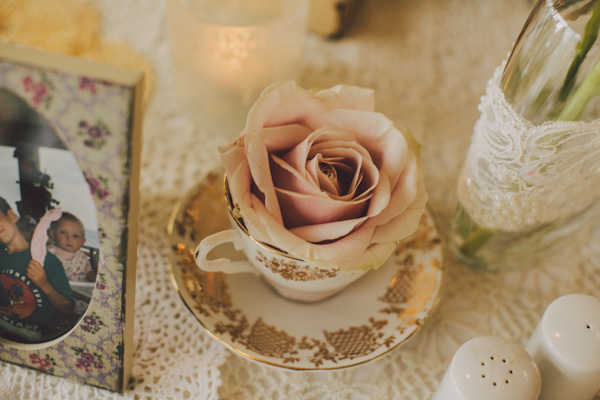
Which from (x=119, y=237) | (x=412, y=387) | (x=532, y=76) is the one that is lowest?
(x=412, y=387)

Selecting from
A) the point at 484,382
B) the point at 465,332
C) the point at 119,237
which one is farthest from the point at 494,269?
the point at 119,237

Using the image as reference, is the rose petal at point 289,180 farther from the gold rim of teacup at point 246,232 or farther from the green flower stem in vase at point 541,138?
the green flower stem in vase at point 541,138

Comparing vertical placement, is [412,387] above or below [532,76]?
below

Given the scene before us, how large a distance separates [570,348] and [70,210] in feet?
1.14

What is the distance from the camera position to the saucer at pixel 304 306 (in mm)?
402

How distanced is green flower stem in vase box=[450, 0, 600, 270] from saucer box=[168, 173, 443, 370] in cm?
7

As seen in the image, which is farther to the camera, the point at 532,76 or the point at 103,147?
the point at 532,76

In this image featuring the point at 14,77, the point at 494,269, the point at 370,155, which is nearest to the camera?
the point at 14,77

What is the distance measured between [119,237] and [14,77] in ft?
0.34

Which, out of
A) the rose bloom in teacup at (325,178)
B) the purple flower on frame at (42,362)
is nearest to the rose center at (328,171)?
the rose bloom in teacup at (325,178)

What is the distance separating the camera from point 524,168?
40cm

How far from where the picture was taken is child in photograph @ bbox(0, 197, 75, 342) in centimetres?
Result: 33

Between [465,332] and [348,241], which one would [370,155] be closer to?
[348,241]

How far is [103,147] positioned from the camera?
0.27 m
